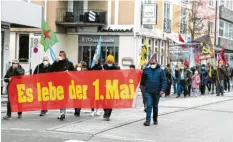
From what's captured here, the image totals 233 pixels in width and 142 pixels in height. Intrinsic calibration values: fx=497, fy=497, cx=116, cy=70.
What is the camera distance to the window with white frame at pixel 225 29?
5623 centimetres

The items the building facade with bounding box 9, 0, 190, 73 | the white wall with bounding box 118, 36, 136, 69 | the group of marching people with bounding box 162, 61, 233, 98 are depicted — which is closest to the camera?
the group of marching people with bounding box 162, 61, 233, 98

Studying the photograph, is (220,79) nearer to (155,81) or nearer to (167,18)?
(155,81)

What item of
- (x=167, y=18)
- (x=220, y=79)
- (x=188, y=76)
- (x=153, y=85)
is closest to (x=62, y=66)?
(x=153, y=85)

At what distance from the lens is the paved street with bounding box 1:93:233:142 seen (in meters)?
10.2

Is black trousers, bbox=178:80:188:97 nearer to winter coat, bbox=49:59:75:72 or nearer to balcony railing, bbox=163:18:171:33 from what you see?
winter coat, bbox=49:59:75:72

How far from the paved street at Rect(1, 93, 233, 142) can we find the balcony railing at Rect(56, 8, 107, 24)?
23.6m

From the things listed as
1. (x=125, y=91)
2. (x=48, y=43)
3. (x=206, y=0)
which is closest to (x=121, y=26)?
(x=206, y=0)

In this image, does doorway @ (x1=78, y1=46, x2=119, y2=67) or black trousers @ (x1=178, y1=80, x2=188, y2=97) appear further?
doorway @ (x1=78, y1=46, x2=119, y2=67)

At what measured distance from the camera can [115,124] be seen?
12336mm

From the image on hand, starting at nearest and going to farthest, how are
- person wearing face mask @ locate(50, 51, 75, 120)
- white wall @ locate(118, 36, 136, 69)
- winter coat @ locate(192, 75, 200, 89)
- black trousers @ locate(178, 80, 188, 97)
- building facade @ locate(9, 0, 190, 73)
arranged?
person wearing face mask @ locate(50, 51, 75, 120) < black trousers @ locate(178, 80, 188, 97) < winter coat @ locate(192, 75, 200, 89) < white wall @ locate(118, 36, 136, 69) < building facade @ locate(9, 0, 190, 73)

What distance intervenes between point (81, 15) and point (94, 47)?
108 inches

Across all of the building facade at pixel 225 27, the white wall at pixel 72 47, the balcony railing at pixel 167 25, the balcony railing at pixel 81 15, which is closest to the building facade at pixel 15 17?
the balcony railing at pixel 81 15

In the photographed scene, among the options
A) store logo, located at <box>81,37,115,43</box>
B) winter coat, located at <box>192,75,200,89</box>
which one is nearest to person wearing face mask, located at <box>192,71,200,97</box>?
winter coat, located at <box>192,75,200,89</box>

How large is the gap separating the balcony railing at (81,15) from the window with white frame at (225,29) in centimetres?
2138
